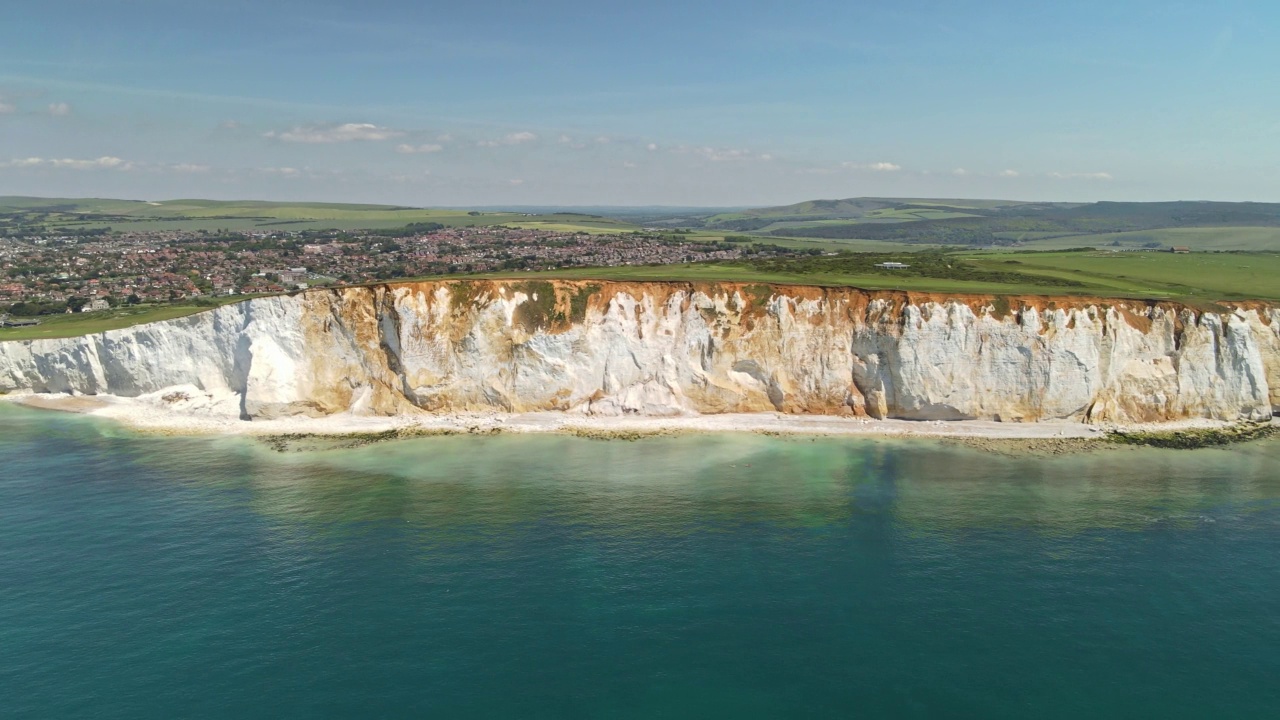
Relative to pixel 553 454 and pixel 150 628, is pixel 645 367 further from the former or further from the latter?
pixel 150 628

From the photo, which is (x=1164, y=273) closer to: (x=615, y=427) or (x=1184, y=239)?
(x=615, y=427)

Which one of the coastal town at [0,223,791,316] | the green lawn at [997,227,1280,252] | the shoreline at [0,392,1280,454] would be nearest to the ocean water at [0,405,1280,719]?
the shoreline at [0,392,1280,454]

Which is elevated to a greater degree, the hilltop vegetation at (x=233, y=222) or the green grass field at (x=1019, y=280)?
the hilltop vegetation at (x=233, y=222)

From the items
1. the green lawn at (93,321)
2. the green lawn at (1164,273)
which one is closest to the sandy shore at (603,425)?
the green lawn at (93,321)

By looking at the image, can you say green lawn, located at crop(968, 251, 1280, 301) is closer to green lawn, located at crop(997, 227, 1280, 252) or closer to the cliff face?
the cliff face

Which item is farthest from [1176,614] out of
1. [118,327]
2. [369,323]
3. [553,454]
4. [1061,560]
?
[118,327]

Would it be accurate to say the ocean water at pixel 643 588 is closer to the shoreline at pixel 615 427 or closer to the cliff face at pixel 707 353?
the shoreline at pixel 615 427
